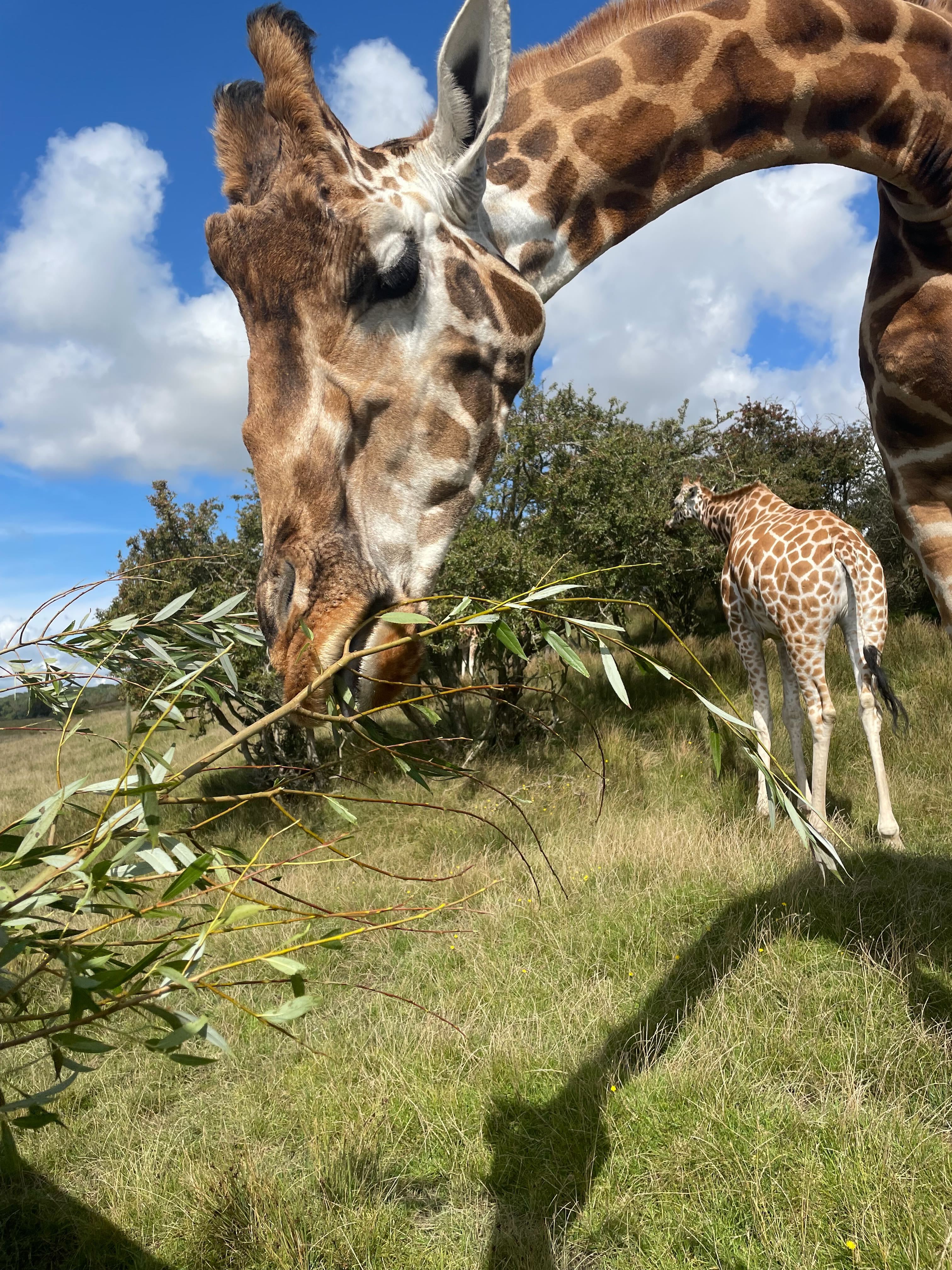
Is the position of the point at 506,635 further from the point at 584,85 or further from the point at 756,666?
the point at 756,666

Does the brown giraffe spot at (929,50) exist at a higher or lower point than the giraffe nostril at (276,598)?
higher

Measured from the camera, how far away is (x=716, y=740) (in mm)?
1633

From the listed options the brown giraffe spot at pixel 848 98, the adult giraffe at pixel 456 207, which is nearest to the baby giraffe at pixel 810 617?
the adult giraffe at pixel 456 207

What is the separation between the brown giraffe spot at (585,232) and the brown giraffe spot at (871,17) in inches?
46.4

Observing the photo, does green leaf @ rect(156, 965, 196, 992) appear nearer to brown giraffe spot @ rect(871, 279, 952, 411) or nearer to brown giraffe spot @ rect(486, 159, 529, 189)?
brown giraffe spot @ rect(486, 159, 529, 189)

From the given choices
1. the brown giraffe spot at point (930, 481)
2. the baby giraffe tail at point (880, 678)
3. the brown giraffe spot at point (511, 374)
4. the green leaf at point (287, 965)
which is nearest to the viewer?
the green leaf at point (287, 965)

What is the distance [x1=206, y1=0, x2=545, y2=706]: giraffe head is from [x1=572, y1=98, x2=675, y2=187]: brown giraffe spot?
19.6 inches

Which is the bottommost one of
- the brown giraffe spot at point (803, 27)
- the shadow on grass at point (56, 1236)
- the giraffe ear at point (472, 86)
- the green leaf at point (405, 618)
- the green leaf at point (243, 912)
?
the shadow on grass at point (56, 1236)

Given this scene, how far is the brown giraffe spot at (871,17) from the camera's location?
2400mm

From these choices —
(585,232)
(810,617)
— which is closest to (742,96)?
(585,232)

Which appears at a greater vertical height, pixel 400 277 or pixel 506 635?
pixel 400 277

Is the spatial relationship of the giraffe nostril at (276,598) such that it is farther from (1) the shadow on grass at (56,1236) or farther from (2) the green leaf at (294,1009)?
(1) the shadow on grass at (56,1236)

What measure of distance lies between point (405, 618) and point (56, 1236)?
2.92 meters

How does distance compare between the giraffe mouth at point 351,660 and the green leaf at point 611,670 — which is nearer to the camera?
the giraffe mouth at point 351,660
